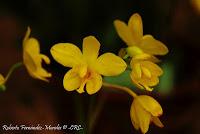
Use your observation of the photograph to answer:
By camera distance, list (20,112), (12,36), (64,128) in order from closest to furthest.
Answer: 1. (64,128)
2. (20,112)
3. (12,36)

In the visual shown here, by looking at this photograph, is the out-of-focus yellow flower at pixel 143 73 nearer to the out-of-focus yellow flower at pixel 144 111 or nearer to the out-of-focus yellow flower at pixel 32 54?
the out-of-focus yellow flower at pixel 144 111

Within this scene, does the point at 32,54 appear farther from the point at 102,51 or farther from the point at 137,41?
the point at 102,51

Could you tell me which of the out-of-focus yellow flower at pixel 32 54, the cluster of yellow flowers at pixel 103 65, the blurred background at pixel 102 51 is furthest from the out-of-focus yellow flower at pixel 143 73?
the blurred background at pixel 102 51

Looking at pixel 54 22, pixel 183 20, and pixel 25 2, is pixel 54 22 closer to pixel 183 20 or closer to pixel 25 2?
pixel 25 2

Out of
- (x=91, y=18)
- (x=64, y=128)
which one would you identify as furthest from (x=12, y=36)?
(x=64, y=128)

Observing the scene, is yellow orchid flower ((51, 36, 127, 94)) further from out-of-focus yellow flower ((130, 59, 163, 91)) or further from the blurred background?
the blurred background

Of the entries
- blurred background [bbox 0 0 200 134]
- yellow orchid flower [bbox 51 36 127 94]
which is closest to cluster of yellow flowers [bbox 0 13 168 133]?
yellow orchid flower [bbox 51 36 127 94]

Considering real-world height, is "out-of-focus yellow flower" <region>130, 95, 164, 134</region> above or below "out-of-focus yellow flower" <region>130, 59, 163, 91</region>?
below
